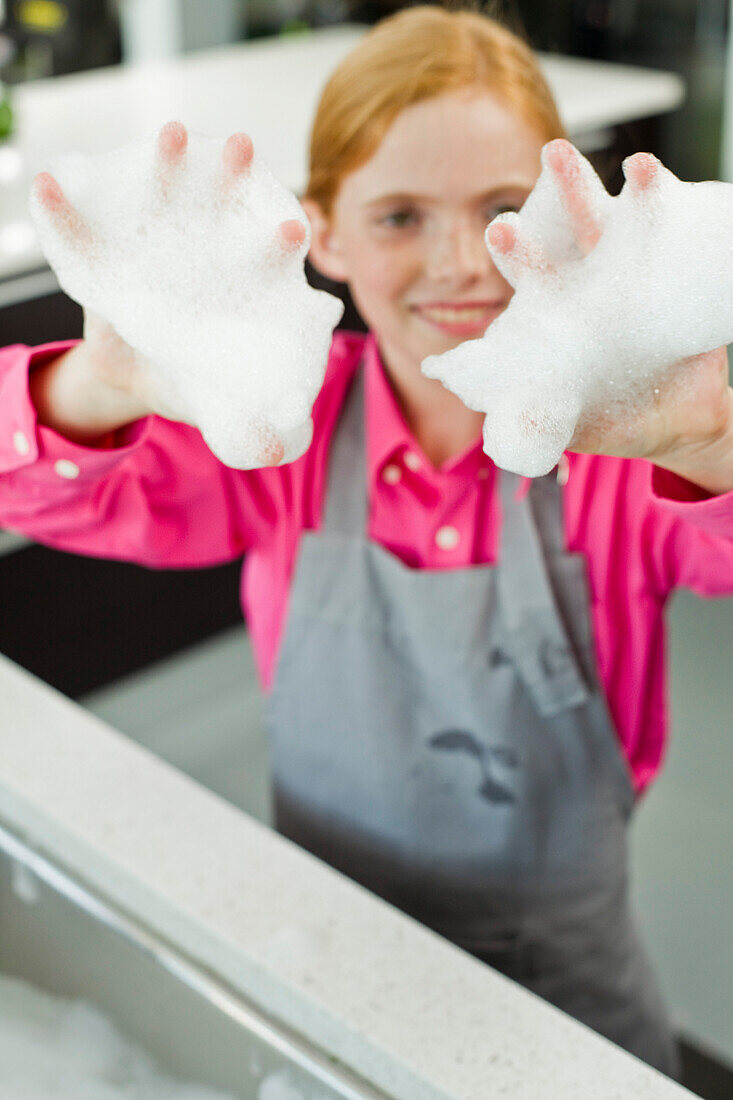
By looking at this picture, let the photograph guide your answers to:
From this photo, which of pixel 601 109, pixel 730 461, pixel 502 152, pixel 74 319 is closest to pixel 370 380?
pixel 502 152

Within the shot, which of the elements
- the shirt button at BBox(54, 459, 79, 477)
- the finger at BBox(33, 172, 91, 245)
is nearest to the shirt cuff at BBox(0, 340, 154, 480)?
the shirt button at BBox(54, 459, 79, 477)

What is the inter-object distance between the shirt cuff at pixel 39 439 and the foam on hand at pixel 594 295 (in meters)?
0.31

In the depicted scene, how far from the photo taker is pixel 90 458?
0.76 m

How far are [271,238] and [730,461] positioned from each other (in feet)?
0.86

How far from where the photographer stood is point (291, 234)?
54 centimetres

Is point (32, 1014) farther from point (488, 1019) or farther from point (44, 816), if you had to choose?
point (488, 1019)

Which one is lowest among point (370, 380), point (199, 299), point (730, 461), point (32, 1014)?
point (32, 1014)

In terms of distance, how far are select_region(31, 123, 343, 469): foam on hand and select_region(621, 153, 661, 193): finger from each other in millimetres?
143

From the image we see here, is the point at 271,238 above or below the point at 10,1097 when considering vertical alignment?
above

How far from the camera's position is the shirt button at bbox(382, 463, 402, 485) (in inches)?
38.1

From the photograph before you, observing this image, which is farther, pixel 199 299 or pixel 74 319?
pixel 74 319

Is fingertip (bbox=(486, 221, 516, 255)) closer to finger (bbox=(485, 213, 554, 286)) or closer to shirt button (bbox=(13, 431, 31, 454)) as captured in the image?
finger (bbox=(485, 213, 554, 286))

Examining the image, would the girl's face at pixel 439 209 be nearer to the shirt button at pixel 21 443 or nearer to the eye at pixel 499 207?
the eye at pixel 499 207

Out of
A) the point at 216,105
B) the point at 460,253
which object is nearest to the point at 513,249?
the point at 460,253
